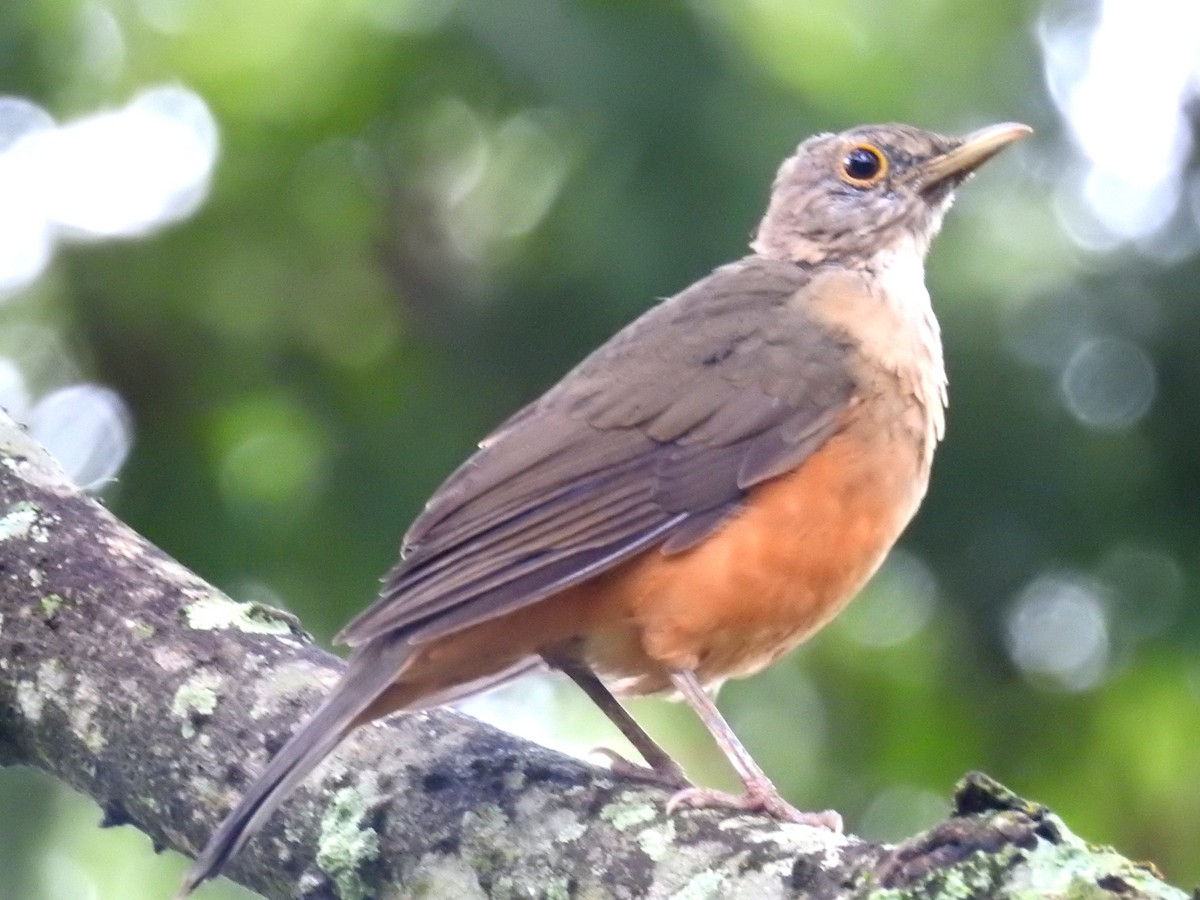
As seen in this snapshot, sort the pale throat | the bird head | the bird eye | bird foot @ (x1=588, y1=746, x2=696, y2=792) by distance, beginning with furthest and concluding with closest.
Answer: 1. the bird eye
2. the bird head
3. the pale throat
4. bird foot @ (x1=588, y1=746, x2=696, y2=792)

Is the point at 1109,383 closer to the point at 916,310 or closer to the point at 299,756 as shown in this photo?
the point at 916,310

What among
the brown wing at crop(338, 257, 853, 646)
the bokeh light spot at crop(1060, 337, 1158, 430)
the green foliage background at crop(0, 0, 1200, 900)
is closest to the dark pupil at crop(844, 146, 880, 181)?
the green foliage background at crop(0, 0, 1200, 900)

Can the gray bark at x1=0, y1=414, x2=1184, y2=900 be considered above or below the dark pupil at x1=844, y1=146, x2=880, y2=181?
below

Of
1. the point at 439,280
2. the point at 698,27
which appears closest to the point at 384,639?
the point at 439,280

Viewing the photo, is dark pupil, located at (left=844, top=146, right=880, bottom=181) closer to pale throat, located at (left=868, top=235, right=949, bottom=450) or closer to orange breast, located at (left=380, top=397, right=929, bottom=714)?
pale throat, located at (left=868, top=235, right=949, bottom=450)

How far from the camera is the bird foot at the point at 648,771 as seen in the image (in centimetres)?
342

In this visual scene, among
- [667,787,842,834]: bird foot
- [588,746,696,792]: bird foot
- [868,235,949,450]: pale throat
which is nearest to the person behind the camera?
[667,787,842,834]: bird foot

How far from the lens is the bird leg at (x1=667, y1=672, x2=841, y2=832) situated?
10.6 ft

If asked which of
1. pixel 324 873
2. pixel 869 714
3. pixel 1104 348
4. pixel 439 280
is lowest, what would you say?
pixel 324 873

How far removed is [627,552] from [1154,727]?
96.7 inches

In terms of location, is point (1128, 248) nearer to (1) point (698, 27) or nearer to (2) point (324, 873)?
(1) point (698, 27)

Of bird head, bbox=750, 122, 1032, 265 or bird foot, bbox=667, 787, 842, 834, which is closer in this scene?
bird foot, bbox=667, 787, 842, 834

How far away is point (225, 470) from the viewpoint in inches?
206

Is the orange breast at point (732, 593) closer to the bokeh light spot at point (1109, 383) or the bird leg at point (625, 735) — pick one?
the bird leg at point (625, 735)
